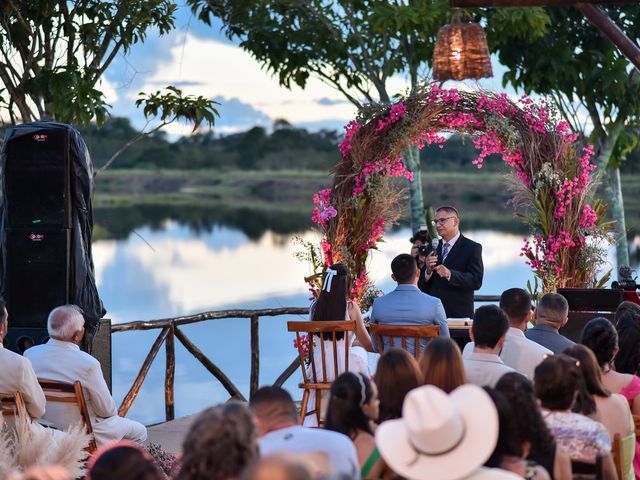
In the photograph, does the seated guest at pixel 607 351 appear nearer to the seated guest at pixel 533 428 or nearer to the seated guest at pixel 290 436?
the seated guest at pixel 533 428

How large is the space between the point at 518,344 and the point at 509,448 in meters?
1.88

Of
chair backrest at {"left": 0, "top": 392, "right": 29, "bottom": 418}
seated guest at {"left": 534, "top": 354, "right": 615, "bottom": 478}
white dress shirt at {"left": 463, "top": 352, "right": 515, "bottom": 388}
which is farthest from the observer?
chair backrest at {"left": 0, "top": 392, "right": 29, "bottom": 418}

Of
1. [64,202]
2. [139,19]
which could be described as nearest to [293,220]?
[139,19]

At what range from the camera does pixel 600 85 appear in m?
13.5

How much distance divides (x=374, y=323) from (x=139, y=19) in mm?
4009

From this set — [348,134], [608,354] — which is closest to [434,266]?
[348,134]

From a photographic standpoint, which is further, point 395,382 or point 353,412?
point 395,382

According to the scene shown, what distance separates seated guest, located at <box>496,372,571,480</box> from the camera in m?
3.55

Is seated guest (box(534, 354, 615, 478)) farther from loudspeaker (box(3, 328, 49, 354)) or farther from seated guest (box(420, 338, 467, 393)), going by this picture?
loudspeaker (box(3, 328, 49, 354))

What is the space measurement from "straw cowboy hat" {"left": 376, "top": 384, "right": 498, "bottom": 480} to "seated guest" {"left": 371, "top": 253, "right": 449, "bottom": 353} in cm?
356

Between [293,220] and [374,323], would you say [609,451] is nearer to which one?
[374,323]

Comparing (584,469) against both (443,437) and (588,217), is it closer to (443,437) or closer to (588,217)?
(443,437)

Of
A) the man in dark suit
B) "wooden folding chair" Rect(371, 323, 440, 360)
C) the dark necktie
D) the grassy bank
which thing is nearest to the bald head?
"wooden folding chair" Rect(371, 323, 440, 360)

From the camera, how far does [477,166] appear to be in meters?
8.34
